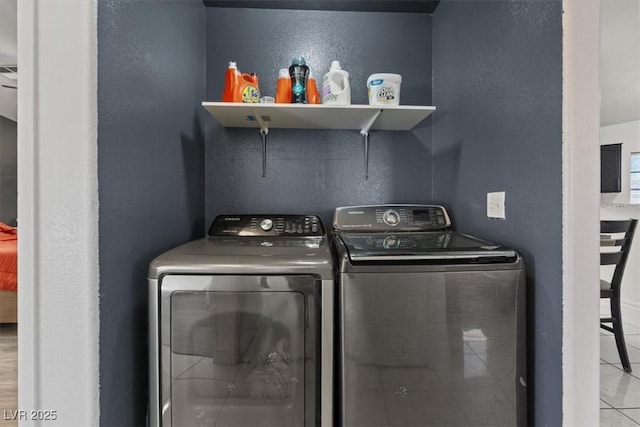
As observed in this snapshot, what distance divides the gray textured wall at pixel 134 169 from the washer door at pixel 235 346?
0.13 m

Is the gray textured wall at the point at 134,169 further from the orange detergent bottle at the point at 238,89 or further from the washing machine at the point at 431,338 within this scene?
the washing machine at the point at 431,338

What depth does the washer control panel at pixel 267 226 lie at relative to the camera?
168 cm

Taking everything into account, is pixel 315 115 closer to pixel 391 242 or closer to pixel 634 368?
pixel 391 242

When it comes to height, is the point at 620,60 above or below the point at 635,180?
above

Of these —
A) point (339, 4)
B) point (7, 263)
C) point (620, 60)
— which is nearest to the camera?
point (339, 4)

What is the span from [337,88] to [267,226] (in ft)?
2.43

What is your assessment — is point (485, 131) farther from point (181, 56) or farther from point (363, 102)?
point (181, 56)

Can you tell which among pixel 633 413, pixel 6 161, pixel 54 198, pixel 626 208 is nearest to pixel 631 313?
pixel 626 208

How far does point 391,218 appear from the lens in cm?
179

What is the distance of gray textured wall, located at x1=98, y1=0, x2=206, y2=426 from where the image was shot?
972mm

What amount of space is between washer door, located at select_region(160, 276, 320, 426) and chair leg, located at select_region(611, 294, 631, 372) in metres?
2.39

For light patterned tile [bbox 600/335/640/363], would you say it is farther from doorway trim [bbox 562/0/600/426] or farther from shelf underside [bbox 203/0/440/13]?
shelf underside [bbox 203/0/440/13]

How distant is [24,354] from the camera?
2.93 feet

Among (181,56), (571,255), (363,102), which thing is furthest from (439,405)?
(181,56)
